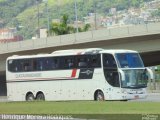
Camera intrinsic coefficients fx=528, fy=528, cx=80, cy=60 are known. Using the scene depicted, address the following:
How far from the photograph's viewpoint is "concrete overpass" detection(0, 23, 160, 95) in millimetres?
55781

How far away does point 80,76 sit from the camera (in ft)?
120

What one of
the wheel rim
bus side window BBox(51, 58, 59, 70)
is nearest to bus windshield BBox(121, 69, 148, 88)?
bus side window BBox(51, 58, 59, 70)

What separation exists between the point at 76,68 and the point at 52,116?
1896 cm

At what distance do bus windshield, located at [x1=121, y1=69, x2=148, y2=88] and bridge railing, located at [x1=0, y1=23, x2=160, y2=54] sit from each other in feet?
65.3

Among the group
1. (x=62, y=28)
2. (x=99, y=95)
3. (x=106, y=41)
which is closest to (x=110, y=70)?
(x=99, y=95)

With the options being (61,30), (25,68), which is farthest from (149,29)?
(61,30)

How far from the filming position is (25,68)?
40500mm

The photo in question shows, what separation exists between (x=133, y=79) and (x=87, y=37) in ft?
80.6

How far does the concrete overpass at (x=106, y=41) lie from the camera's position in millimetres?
55781

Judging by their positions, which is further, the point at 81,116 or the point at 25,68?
→ the point at 25,68

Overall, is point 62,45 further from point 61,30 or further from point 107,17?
point 107,17

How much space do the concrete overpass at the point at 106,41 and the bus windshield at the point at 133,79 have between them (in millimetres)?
19906

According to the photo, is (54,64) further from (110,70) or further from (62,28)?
(62,28)

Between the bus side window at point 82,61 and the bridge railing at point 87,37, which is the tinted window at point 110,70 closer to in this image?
the bus side window at point 82,61
